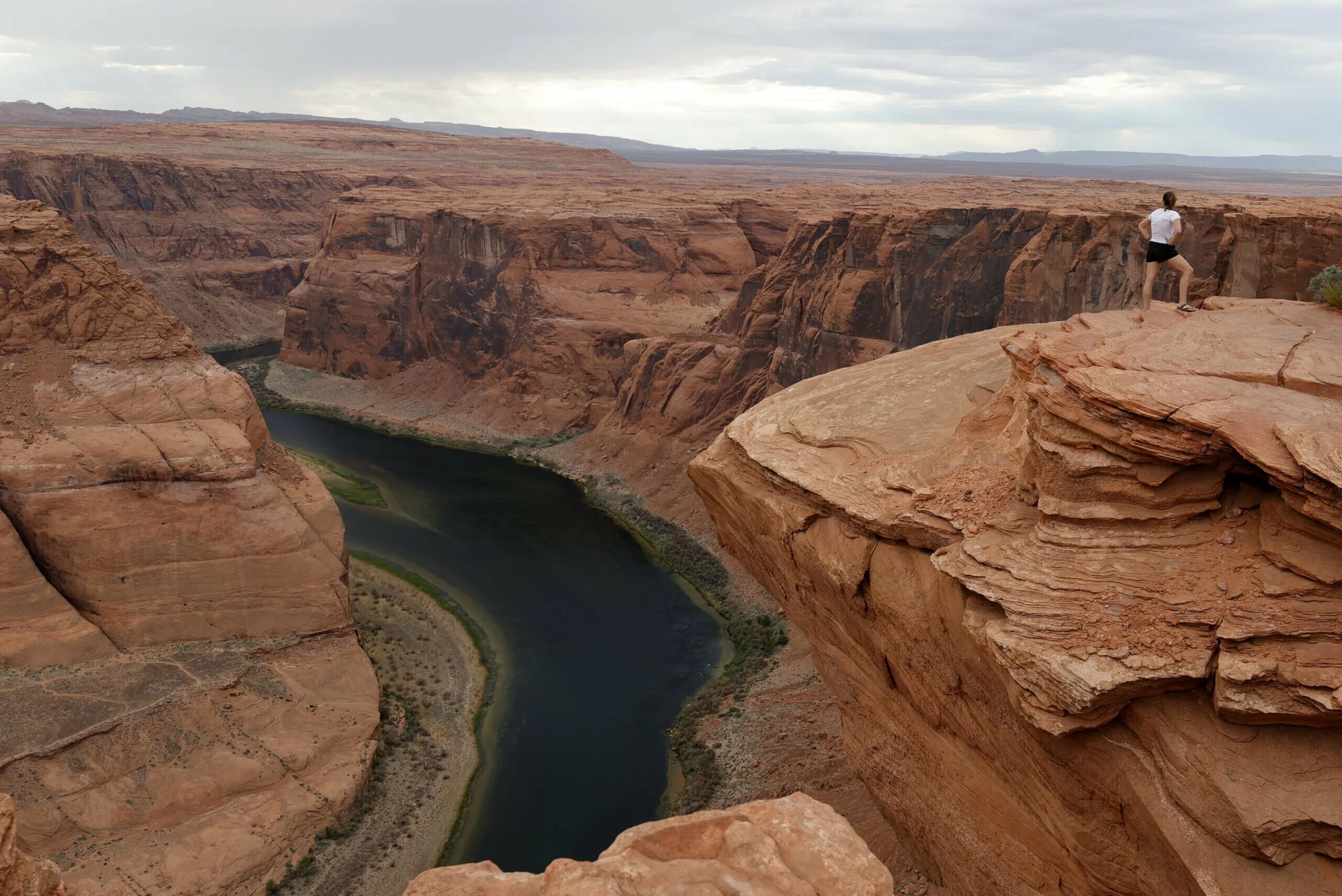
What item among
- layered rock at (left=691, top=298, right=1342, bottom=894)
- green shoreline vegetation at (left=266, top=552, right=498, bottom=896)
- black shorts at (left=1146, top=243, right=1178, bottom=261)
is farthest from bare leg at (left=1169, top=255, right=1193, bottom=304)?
green shoreline vegetation at (left=266, top=552, right=498, bottom=896)

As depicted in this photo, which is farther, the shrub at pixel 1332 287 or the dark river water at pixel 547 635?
the dark river water at pixel 547 635

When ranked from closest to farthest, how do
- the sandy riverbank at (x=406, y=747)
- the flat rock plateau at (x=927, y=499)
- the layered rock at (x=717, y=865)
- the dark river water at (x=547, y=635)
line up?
the layered rock at (x=717, y=865) → the flat rock plateau at (x=927, y=499) → the sandy riverbank at (x=406, y=747) → the dark river water at (x=547, y=635)

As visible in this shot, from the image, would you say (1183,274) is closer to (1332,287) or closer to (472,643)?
(1332,287)

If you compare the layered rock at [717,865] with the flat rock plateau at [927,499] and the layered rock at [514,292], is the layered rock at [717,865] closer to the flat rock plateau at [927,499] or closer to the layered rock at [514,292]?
the flat rock plateau at [927,499]

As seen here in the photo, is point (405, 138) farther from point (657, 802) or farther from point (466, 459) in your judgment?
point (657, 802)

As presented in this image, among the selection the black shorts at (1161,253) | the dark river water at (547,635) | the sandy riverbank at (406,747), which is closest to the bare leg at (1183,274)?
the black shorts at (1161,253)

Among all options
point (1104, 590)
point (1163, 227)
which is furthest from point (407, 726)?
point (1163, 227)
